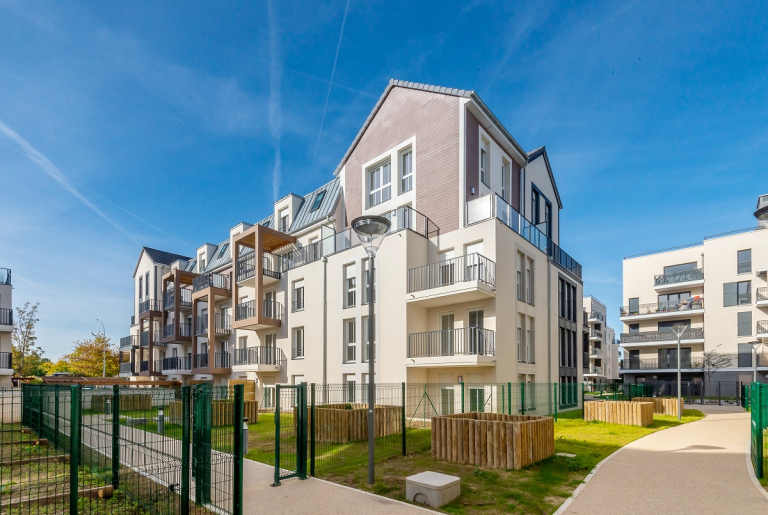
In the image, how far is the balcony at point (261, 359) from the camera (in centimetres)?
2584

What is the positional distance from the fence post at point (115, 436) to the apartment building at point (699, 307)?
4036cm

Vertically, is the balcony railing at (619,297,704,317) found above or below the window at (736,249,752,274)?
below

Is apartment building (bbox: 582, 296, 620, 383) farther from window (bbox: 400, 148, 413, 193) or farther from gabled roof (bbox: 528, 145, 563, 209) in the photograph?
window (bbox: 400, 148, 413, 193)

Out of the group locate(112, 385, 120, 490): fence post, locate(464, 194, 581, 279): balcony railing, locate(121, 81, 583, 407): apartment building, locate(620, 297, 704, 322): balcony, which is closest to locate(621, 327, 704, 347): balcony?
locate(620, 297, 704, 322): balcony

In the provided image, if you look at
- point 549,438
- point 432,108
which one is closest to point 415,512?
point 549,438

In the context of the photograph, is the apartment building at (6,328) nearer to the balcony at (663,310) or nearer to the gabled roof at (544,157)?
the gabled roof at (544,157)

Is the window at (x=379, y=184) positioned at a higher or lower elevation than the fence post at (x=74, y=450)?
higher

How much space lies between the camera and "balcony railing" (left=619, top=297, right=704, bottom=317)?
136 feet

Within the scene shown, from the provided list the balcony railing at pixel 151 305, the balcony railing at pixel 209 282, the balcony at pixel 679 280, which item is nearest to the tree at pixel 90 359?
the balcony railing at pixel 151 305

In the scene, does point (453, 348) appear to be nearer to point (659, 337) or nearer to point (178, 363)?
point (178, 363)

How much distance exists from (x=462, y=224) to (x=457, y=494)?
532 inches

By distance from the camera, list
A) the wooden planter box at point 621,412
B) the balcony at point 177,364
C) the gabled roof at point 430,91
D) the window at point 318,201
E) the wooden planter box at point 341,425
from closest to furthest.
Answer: the wooden planter box at point 341,425, the wooden planter box at point 621,412, the gabled roof at point 430,91, the window at point 318,201, the balcony at point 177,364

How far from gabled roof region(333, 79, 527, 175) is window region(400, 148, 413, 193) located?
305cm

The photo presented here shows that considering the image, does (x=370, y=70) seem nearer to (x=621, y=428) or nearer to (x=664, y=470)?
(x=621, y=428)
